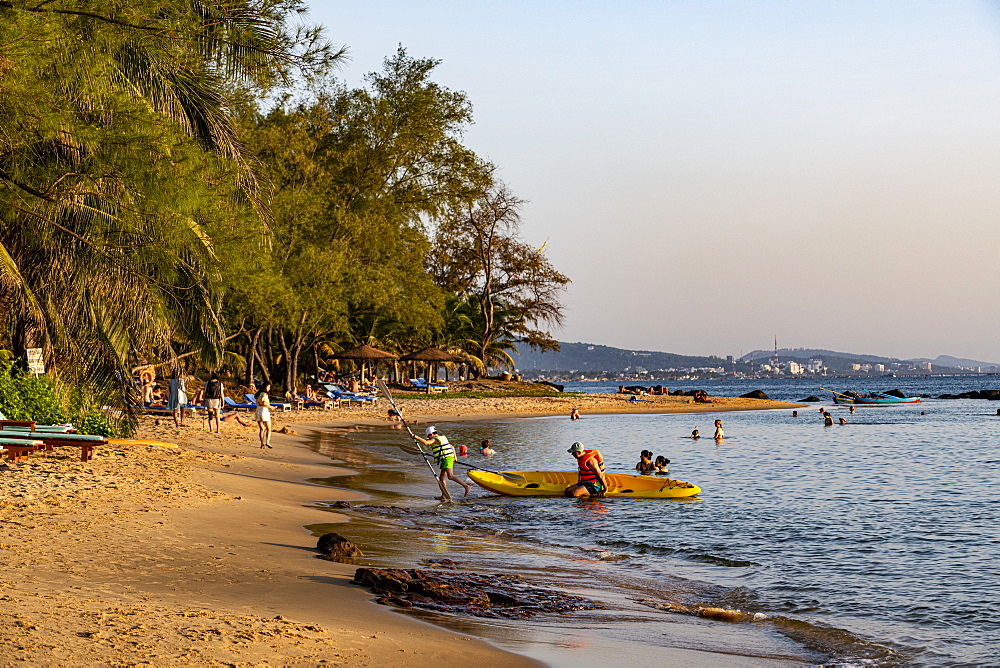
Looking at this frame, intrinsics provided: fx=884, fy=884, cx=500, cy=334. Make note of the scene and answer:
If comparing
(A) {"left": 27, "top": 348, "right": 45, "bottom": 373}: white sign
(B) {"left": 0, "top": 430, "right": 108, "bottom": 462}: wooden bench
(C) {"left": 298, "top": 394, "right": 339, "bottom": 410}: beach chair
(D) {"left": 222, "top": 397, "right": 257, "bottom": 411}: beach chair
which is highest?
(A) {"left": 27, "top": 348, "right": 45, "bottom": 373}: white sign

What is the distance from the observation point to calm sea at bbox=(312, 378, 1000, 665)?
29.0ft

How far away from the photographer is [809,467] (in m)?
26.2

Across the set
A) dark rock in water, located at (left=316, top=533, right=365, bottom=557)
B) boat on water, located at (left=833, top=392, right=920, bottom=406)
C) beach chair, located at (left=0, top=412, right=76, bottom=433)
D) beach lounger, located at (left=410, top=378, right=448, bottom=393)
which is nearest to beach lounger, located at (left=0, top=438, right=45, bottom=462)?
beach chair, located at (left=0, top=412, right=76, bottom=433)

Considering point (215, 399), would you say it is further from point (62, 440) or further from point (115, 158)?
point (115, 158)

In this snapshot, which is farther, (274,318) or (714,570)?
(274,318)

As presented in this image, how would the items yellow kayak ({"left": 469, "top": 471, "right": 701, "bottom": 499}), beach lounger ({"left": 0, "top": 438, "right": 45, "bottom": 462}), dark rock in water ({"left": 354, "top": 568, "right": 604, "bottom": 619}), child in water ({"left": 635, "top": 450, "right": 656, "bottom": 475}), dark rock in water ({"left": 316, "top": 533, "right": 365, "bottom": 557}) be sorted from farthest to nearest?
child in water ({"left": 635, "top": 450, "right": 656, "bottom": 475}) → yellow kayak ({"left": 469, "top": 471, "right": 701, "bottom": 499}) → beach lounger ({"left": 0, "top": 438, "right": 45, "bottom": 462}) → dark rock in water ({"left": 316, "top": 533, "right": 365, "bottom": 557}) → dark rock in water ({"left": 354, "top": 568, "right": 604, "bottom": 619})

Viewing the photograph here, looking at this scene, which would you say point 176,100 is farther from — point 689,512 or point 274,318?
point 274,318

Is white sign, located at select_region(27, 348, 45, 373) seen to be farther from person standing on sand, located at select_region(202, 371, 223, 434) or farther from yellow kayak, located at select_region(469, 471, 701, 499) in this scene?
person standing on sand, located at select_region(202, 371, 223, 434)

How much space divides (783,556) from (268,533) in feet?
23.5

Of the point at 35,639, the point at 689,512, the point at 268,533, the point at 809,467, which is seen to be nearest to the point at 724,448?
→ the point at 809,467

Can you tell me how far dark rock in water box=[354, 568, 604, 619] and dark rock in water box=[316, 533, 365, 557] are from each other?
115 cm

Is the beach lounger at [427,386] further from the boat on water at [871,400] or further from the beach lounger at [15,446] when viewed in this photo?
the beach lounger at [15,446]

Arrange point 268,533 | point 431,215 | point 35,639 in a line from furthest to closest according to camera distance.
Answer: point 431,215 → point 268,533 → point 35,639

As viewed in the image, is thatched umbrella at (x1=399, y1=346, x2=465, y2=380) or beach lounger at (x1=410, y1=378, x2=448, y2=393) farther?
beach lounger at (x1=410, y1=378, x2=448, y2=393)
